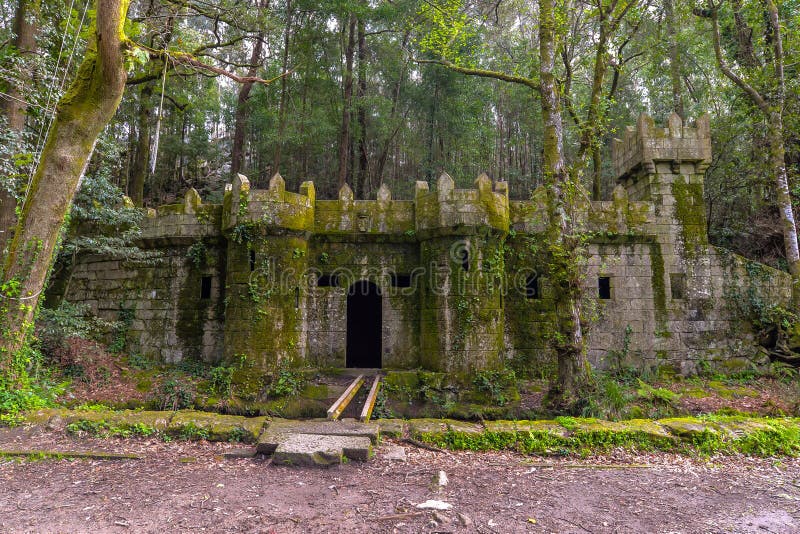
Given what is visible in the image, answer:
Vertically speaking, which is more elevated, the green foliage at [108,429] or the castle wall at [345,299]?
the castle wall at [345,299]

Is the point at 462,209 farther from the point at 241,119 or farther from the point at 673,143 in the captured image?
the point at 241,119

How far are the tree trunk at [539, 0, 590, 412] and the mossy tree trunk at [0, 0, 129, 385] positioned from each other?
771 centimetres

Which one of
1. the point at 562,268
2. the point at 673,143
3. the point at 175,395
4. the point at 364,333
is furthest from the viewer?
the point at 364,333

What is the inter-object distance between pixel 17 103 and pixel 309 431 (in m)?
9.96

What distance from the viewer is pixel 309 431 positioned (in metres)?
6.04

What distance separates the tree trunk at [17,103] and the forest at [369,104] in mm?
61

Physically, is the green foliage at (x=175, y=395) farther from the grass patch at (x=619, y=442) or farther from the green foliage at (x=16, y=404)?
the grass patch at (x=619, y=442)

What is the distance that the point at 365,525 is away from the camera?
12.9 feet

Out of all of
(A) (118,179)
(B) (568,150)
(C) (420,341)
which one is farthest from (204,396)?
(B) (568,150)

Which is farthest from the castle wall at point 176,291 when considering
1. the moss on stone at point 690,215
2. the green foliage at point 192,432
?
the moss on stone at point 690,215

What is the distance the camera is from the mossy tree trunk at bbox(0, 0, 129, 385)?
6.82 metres

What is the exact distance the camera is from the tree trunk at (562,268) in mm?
8125

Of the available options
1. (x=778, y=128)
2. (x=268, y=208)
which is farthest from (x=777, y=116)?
(x=268, y=208)

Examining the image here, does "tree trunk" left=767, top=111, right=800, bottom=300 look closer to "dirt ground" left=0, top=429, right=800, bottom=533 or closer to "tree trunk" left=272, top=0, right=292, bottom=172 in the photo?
"dirt ground" left=0, top=429, right=800, bottom=533
